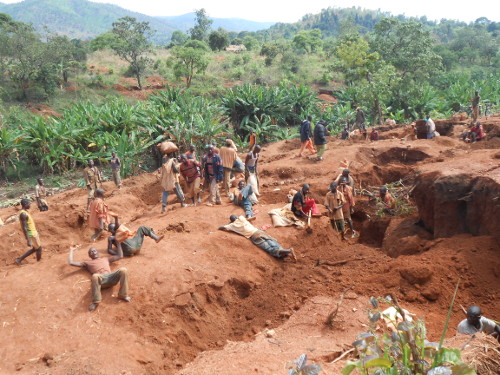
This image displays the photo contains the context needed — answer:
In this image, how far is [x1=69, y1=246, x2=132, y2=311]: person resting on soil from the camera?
19.0 feet

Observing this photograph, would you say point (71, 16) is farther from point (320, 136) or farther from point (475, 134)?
point (475, 134)

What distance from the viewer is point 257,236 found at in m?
7.66

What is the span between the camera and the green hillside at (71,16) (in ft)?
441

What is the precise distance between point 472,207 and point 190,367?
16.0ft

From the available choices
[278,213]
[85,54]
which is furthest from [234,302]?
[85,54]

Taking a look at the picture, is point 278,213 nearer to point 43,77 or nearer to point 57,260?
point 57,260

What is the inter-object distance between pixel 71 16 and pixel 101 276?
165088 millimetres

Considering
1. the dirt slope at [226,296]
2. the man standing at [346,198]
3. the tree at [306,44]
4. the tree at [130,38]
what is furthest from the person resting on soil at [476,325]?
the tree at [306,44]

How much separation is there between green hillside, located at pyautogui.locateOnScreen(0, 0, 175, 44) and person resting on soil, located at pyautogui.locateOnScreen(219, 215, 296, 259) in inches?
4772

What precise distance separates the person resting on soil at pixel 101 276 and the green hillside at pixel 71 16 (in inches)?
4822

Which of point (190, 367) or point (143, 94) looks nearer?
point (190, 367)

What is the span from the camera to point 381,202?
29.4 feet

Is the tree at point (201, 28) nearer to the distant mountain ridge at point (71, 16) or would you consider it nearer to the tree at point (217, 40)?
the tree at point (217, 40)

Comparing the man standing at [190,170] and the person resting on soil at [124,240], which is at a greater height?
the man standing at [190,170]
